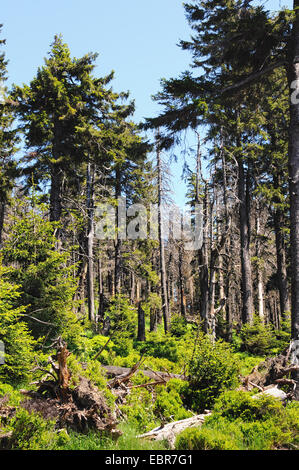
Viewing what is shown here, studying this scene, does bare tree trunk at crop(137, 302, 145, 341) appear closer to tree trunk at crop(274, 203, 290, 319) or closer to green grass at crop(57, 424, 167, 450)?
tree trunk at crop(274, 203, 290, 319)

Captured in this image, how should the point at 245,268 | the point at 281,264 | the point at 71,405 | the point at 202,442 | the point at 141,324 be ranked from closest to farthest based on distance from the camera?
1. the point at 202,442
2. the point at 71,405
3. the point at 245,268
4. the point at 281,264
5. the point at 141,324

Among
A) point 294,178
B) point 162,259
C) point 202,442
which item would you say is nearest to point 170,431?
point 202,442

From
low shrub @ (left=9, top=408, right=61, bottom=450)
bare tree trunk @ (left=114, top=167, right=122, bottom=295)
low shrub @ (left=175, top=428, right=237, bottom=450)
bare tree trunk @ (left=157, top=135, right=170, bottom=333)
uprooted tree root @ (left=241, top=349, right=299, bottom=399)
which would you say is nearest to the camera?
low shrub @ (left=175, top=428, right=237, bottom=450)

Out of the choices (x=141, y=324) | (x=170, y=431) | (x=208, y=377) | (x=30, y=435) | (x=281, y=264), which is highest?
(x=281, y=264)

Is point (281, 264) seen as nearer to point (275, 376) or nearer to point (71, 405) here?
point (275, 376)

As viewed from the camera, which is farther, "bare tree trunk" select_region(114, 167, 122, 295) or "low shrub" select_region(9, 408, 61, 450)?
"bare tree trunk" select_region(114, 167, 122, 295)

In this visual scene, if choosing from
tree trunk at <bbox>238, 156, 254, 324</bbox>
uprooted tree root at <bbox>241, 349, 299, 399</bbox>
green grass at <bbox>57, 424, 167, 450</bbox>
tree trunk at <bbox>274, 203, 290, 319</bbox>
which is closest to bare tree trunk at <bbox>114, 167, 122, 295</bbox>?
tree trunk at <bbox>238, 156, 254, 324</bbox>

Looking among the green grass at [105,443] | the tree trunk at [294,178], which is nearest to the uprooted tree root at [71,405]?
the green grass at [105,443]

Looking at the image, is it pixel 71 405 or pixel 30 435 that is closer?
pixel 30 435

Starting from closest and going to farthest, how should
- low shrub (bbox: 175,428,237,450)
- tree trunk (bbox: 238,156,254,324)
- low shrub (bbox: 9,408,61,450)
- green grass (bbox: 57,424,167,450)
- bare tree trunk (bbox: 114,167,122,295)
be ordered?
low shrub (bbox: 175,428,237,450) < low shrub (bbox: 9,408,61,450) < green grass (bbox: 57,424,167,450) < tree trunk (bbox: 238,156,254,324) < bare tree trunk (bbox: 114,167,122,295)

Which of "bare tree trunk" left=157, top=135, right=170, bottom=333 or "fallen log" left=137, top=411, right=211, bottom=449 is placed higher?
"bare tree trunk" left=157, top=135, right=170, bottom=333

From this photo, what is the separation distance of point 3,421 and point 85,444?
1486 mm

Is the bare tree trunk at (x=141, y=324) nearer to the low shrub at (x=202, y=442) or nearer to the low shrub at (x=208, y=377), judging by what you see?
the low shrub at (x=208, y=377)

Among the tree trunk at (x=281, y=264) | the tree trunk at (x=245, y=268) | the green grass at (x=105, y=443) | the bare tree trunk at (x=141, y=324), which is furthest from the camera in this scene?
the bare tree trunk at (x=141, y=324)
